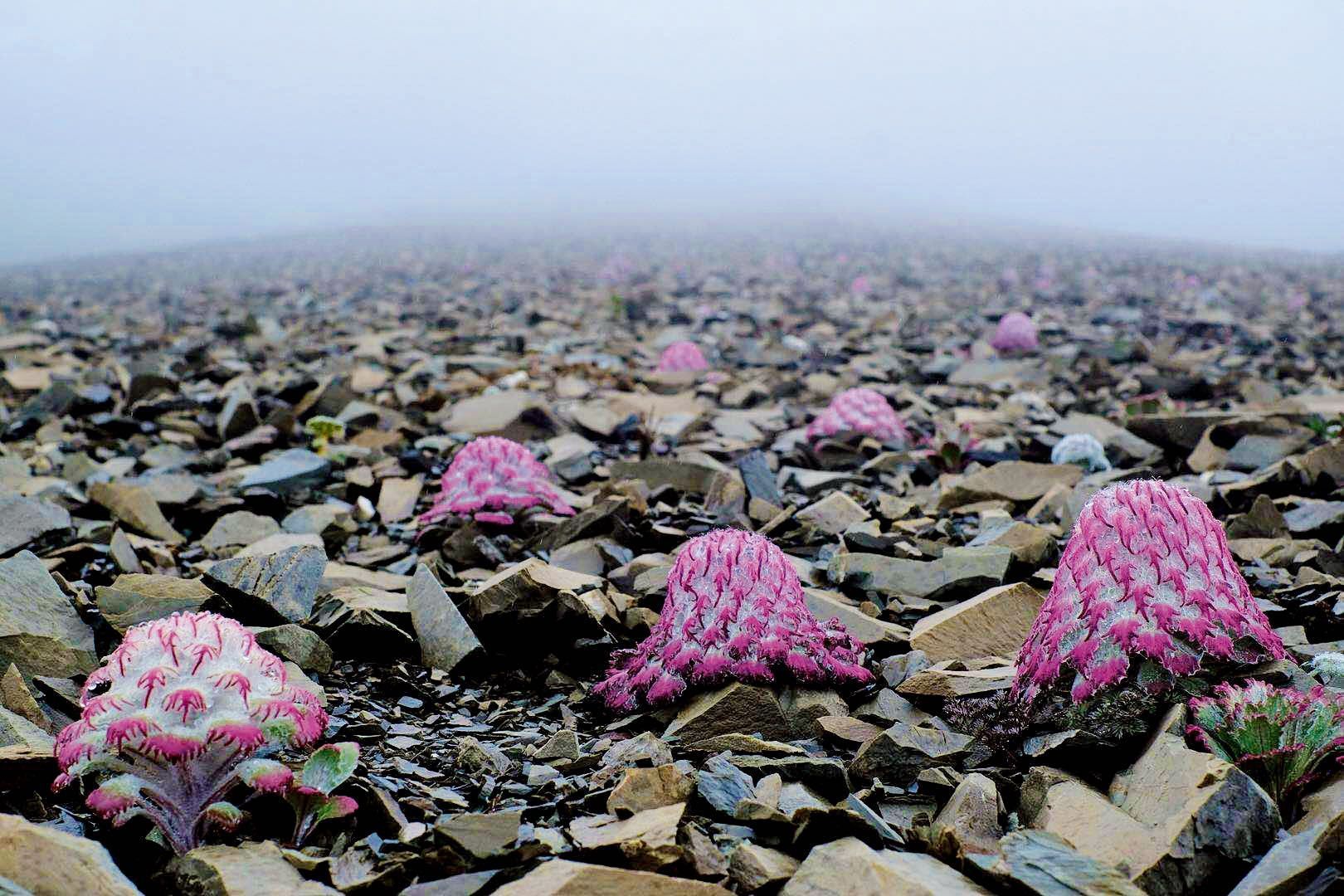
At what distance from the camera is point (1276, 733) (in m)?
2.90

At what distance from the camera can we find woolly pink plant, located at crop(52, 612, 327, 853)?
272 centimetres

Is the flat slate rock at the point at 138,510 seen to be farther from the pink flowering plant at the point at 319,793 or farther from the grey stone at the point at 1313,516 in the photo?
the grey stone at the point at 1313,516

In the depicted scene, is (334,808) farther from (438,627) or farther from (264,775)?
(438,627)

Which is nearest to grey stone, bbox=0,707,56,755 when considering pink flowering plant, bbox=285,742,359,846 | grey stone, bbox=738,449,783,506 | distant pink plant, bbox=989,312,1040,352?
pink flowering plant, bbox=285,742,359,846

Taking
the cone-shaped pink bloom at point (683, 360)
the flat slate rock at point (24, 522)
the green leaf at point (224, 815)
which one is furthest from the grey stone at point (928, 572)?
the cone-shaped pink bloom at point (683, 360)

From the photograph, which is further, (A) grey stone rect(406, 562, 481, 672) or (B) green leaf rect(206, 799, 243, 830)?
(A) grey stone rect(406, 562, 481, 672)

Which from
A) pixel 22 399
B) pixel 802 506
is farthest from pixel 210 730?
pixel 22 399

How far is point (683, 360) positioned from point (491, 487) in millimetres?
6257

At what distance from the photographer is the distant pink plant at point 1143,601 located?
322cm

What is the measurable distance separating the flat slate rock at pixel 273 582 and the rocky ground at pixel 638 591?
0.05 ft

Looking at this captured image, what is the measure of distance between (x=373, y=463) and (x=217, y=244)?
6837cm

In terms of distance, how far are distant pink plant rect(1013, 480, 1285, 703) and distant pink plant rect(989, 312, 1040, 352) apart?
1079 cm

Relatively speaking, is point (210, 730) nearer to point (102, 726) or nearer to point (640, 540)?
point (102, 726)

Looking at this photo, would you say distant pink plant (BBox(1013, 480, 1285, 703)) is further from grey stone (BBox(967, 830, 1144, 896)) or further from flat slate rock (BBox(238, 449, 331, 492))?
flat slate rock (BBox(238, 449, 331, 492))
